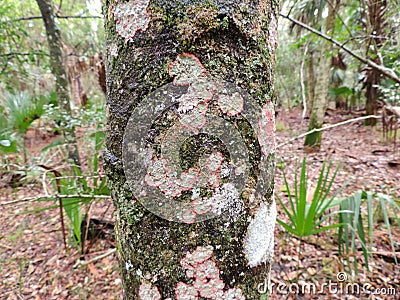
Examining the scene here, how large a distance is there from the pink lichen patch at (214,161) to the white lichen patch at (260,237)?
0.12 meters

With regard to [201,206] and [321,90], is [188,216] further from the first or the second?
[321,90]

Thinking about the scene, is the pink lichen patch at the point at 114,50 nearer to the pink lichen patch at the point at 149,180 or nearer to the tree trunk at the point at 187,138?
the tree trunk at the point at 187,138

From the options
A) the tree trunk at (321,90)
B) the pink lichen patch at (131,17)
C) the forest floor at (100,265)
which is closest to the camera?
the pink lichen patch at (131,17)

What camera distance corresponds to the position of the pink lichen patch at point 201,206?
0.45 metres

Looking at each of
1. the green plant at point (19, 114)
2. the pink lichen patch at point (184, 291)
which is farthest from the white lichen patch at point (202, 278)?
the green plant at point (19, 114)

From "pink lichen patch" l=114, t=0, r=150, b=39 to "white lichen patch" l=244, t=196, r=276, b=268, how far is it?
0.39 meters

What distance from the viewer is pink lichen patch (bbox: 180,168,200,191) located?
0.45 metres

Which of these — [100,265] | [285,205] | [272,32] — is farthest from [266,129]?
[285,205]

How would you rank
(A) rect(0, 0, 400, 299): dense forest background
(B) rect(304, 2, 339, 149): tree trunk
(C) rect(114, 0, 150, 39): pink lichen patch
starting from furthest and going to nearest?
(B) rect(304, 2, 339, 149): tree trunk → (A) rect(0, 0, 400, 299): dense forest background → (C) rect(114, 0, 150, 39): pink lichen patch

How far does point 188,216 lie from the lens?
45 cm

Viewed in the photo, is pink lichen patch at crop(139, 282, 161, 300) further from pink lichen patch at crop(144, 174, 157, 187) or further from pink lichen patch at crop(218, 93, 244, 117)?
pink lichen patch at crop(218, 93, 244, 117)

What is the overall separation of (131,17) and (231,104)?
224 mm

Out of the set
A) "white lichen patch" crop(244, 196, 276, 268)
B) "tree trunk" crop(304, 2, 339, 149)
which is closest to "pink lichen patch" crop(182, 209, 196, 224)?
"white lichen patch" crop(244, 196, 276, 268)

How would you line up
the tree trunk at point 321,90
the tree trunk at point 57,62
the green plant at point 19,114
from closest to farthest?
the tree trunk at point 57,62
the green plant at point 19,114
the tree trunk at point 321,90
